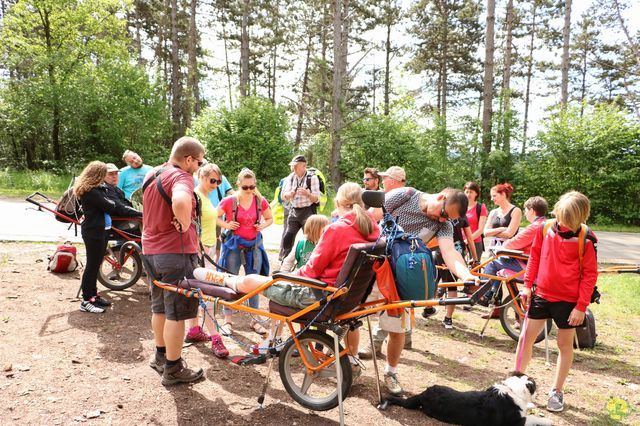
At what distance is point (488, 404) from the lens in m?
3.12

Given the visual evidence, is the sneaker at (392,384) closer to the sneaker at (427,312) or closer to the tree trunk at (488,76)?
the sneaker at (427,312)

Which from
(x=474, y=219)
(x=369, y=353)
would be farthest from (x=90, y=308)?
(x=474, y=219)

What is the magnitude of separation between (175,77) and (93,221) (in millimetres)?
18124

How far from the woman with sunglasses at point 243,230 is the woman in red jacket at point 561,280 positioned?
8.82 feet

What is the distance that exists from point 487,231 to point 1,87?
22.3m

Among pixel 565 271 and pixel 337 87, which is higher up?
pixel 337 87

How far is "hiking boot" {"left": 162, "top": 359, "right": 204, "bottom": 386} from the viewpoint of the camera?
11.7 ft

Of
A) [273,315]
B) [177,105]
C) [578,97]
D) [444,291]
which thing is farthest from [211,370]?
[578,97]

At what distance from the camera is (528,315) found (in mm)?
3648

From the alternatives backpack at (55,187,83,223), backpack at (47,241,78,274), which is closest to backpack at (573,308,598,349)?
backpack at (55,187,83,223)

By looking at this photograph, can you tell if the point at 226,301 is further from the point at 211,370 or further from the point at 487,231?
the point at 487,231

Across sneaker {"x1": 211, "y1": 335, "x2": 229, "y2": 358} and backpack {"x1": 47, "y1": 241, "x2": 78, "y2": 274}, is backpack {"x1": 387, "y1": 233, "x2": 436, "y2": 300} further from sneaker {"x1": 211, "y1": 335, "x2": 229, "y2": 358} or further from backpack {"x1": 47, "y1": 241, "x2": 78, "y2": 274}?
backpack {"x1": 47, "y1": 241, "x2": 78, "y2": 274}

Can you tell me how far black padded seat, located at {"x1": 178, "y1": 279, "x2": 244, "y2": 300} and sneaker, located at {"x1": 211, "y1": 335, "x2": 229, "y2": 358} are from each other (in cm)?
116

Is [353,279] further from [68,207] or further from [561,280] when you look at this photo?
[68,207]
